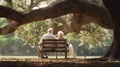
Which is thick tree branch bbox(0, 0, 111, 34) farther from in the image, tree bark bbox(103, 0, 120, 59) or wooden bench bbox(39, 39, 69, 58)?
tree bark bbox(103, 0, 120, 59)

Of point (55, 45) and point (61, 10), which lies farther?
point (61, 10)

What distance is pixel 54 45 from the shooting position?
1363 centimetres

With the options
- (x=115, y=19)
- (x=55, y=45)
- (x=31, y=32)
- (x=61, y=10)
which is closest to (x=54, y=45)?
(x=55, y=45)

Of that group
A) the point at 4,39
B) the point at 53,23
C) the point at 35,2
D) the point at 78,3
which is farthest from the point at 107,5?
the point at 4,39

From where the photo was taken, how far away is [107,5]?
12953 millimetres

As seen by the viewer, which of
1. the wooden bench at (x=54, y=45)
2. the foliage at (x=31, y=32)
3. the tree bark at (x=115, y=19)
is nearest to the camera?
the tree bark at (x=115, y=19)

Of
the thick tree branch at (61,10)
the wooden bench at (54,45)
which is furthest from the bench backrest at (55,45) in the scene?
the thick tree branch at (61,10)

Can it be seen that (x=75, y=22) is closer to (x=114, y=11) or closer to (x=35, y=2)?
(x=35, y=2)

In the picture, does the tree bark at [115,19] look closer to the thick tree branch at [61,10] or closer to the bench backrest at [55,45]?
the bench backrest at [55,45]

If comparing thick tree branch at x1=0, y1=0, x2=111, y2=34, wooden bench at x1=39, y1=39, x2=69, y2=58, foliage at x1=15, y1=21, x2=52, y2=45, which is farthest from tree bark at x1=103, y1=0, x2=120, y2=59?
foliage at x1=15, y1=21, x2=52, y2=45

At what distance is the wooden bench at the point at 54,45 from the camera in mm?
13586

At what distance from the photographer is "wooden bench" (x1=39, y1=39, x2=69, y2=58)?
13.6 meters

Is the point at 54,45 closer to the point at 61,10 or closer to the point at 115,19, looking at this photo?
the point at 115,19

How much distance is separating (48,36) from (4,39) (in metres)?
68.4
